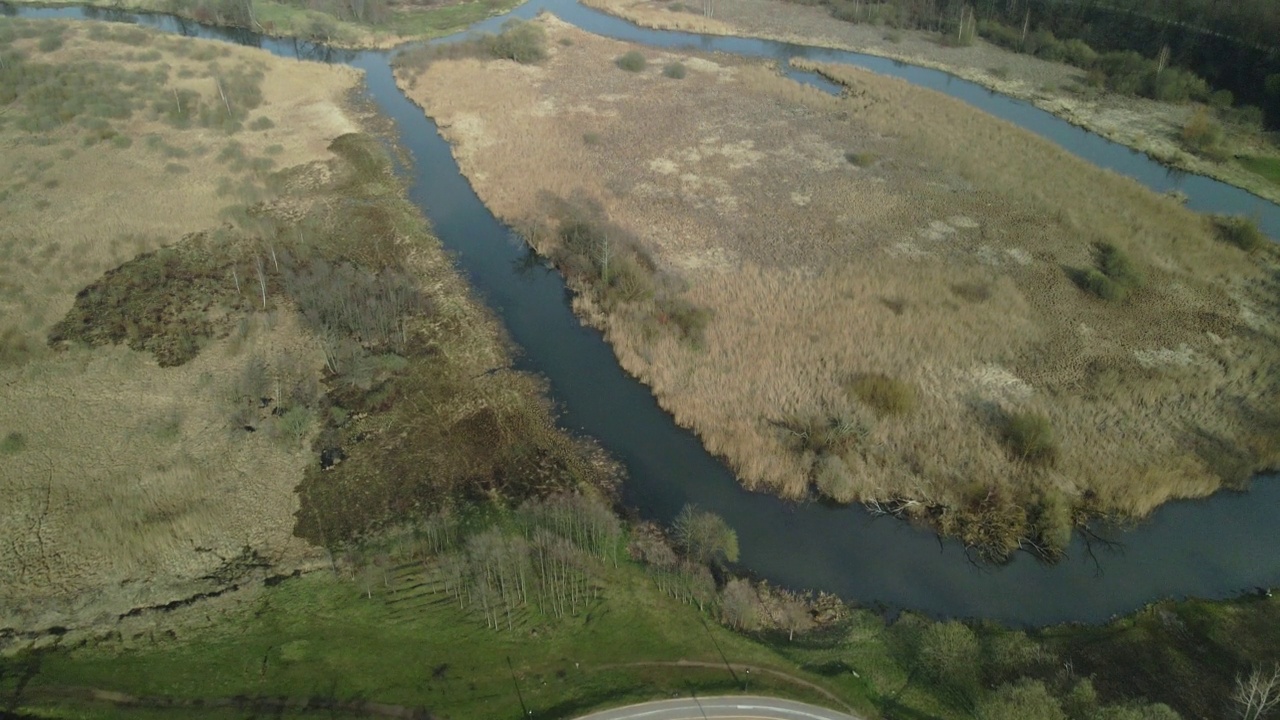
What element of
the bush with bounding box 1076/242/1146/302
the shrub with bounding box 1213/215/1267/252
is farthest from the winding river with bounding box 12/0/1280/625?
the shrub with bounding box 1213/215/1267/252

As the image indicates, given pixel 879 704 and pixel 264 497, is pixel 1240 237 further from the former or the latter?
pixel 264 497

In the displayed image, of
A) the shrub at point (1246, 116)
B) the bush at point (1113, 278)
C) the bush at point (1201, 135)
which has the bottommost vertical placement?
the bush at point (1113, 278)

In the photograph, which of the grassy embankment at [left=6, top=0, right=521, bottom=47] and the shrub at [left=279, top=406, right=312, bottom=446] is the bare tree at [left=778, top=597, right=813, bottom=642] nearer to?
the shrub at [left=279, top=406, right=312, bottom=446]

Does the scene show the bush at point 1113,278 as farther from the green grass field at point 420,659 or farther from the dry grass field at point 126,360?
the dry grass field at point 126,360

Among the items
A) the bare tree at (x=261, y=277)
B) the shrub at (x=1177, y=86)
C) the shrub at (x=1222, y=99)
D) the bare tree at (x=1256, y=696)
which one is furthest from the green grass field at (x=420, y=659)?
the shrub at (x=1177, y=86)

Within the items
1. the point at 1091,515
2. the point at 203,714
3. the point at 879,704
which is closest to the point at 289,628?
the point at 203,714

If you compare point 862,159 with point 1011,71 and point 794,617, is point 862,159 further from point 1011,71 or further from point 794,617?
point 794,617

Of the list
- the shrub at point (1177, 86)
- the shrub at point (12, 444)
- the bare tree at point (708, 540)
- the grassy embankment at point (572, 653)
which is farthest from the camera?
the shrub at point (1177, 86)
